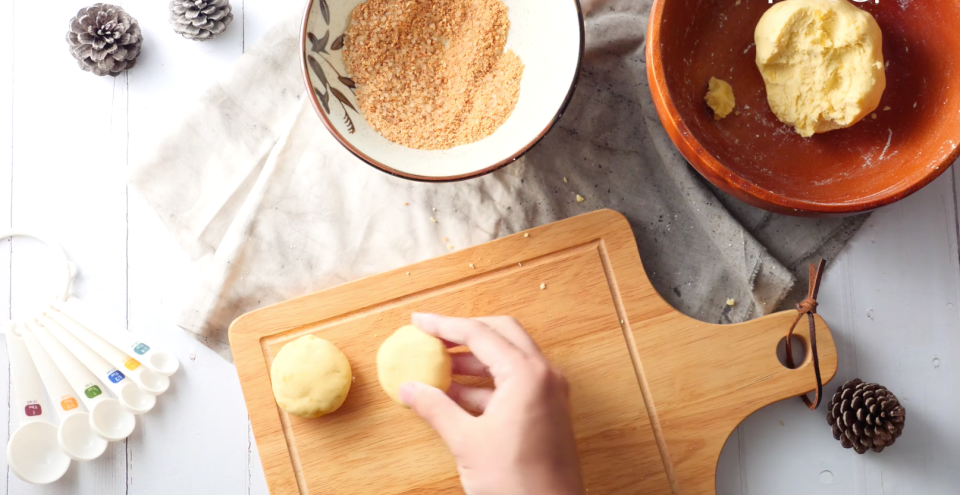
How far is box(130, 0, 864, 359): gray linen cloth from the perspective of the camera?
4.49ft

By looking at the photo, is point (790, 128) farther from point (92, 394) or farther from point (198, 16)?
point (92, 394)

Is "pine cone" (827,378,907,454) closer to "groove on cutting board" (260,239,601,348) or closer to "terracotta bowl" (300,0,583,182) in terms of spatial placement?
"groove on cutting board" (260,239,601,348)

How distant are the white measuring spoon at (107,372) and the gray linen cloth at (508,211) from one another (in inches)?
7.7

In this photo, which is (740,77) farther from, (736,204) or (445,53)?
(445,53)

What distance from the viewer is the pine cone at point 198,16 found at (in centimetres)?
140

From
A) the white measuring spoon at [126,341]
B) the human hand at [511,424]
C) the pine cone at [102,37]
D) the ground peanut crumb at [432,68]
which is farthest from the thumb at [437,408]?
the pine cone at [102,37]

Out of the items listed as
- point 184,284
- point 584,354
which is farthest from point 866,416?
point 184,284

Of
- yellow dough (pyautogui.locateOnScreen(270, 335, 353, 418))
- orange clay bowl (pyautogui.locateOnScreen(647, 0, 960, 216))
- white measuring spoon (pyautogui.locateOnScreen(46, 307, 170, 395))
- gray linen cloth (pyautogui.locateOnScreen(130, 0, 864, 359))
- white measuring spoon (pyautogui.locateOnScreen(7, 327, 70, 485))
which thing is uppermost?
orange clay bowl (pyautogui.locateOnScreen(647, 0, 960, 216))

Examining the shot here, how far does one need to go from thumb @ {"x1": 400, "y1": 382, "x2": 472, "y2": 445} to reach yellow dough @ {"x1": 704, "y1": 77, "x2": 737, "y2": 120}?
82cm

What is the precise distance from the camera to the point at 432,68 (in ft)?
4.38

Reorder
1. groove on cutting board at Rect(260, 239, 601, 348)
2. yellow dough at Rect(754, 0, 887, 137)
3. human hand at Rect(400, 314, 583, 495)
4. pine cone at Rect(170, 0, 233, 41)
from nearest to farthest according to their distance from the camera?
human hand at Rect(400, 314, 583, 495), yellow dough at Rect(754, 0, 887, 137), groove on cutting board at Rect(260, 239, 601, 348), pine cone at Rect(170, 0, 233, 41)

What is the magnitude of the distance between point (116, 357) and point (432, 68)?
96cm

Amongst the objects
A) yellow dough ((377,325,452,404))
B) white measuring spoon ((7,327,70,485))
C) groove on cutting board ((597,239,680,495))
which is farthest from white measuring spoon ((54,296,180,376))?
groove on cutting board ((597,239,680,495))

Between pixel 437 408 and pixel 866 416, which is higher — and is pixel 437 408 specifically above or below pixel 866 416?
above
